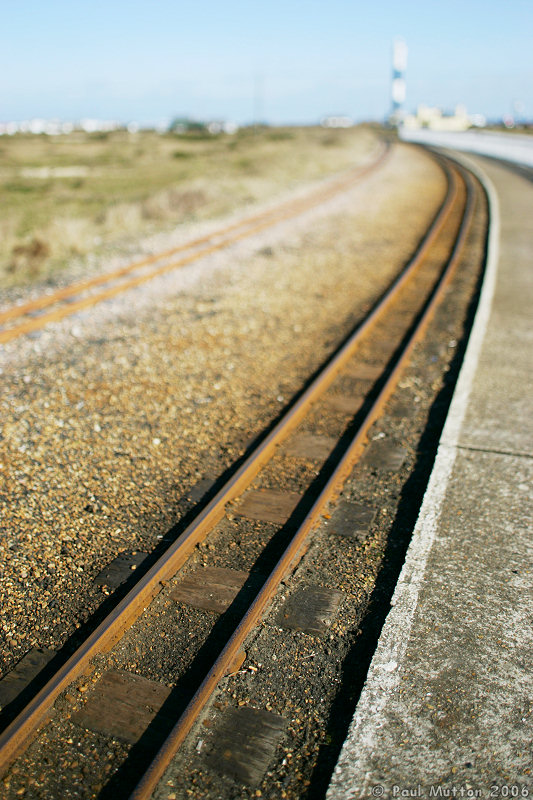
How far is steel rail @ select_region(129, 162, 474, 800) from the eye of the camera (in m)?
2.78

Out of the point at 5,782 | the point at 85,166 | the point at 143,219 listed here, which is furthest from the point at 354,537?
the point at 85,166

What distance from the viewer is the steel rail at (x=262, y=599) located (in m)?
2.78

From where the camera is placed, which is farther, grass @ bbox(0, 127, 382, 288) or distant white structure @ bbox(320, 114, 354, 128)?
distant white structure @ bbox(320, 114, 354, 128)

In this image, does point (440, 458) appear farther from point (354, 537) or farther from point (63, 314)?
point (63, 314)

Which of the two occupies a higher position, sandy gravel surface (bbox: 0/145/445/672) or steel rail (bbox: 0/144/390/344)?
steel rail (bbox: 0/144/390/344)

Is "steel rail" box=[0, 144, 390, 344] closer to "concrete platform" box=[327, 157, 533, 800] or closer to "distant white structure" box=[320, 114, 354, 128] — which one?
"concrete platform" box=[327, 157, 533, 800]

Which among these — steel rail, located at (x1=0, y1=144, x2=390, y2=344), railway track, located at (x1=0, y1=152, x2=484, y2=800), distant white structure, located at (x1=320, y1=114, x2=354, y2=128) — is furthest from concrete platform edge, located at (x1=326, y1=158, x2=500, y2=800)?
distant white structure, located at (x1=320, y1=114, x2=354, y2=128)

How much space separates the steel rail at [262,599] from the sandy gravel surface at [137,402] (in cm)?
101

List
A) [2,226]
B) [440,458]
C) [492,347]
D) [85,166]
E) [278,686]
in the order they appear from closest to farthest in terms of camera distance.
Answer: [278,686]
[440,458]
[492,347]
[2,226]
[85,166]

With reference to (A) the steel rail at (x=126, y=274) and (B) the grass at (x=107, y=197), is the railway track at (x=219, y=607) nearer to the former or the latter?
(A) the steel rail at (x=126, y=274)

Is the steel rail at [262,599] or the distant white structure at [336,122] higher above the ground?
the distant white structure at [336,122]

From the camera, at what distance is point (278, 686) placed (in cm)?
334

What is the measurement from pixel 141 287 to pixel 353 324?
12.5 ft

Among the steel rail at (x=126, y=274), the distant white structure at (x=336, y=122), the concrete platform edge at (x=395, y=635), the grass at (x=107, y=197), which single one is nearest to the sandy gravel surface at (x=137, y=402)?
the steel rail at (x=126, y=274)
